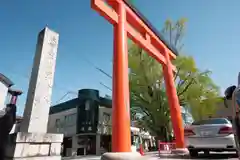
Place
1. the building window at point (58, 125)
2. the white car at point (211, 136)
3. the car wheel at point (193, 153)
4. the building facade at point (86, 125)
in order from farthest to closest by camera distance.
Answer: the building window at point (58, 125)
the building facade at point (86, 125)
the car wheel at point (193, 153)
the white car at point (211, 136)

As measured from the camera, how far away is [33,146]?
3.07 meters

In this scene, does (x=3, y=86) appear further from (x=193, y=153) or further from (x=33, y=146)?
(x=193, y=153)

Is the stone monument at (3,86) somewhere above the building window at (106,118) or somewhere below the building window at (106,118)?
above

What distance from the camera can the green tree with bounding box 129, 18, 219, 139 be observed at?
14.8m

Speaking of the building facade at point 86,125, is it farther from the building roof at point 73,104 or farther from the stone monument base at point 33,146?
the stone monument base at point 33,146

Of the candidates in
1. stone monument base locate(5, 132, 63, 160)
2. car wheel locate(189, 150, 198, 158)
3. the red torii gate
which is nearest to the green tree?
A: the red torii gate

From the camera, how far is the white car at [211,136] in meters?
4.46

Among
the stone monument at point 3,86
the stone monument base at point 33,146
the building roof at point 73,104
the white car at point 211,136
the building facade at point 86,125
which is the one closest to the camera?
the stone monument base at point 33,146

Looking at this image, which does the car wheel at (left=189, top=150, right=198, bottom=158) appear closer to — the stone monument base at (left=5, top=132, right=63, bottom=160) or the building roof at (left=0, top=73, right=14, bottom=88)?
the stone monument base at (left=5, top=132, right=63, bottom=160)

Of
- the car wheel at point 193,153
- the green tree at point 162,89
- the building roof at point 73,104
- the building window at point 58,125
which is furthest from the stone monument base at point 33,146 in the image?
the building window at point 58,125

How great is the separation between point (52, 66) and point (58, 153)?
6.04 feet

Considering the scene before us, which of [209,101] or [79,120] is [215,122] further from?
[79,120]

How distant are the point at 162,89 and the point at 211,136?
10.8 metres

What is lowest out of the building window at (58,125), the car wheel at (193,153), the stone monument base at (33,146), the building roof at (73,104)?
the car wheel at (193,153)
